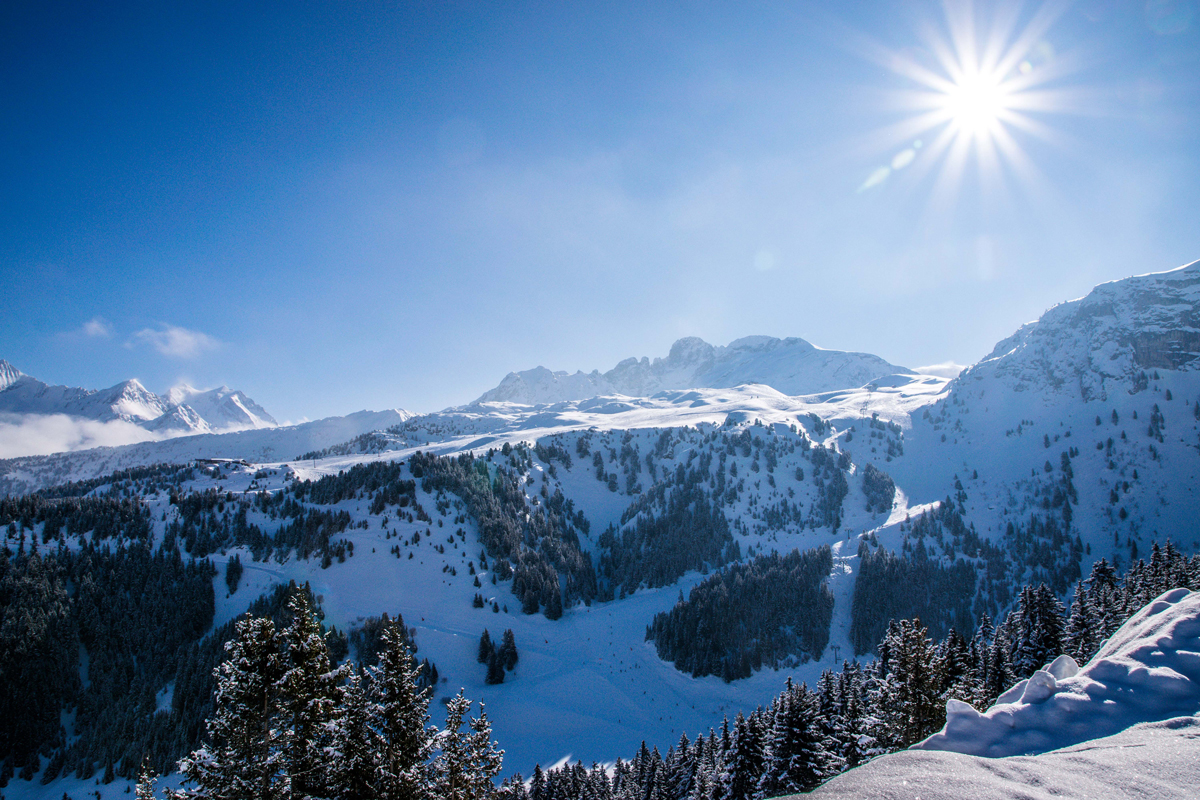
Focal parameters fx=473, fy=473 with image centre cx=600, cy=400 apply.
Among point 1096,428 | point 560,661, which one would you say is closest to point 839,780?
point 560,661

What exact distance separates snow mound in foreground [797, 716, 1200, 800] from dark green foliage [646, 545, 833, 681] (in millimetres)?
98618

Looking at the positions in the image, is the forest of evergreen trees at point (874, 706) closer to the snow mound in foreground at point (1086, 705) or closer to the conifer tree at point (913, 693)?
the conifer tree at point (913, 693)

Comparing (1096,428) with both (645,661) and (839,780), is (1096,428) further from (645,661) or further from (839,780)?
(839,780)

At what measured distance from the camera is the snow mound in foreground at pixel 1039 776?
738 centimetres

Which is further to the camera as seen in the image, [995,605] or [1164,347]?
[1164,347]

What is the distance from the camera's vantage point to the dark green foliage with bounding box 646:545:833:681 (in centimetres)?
9812

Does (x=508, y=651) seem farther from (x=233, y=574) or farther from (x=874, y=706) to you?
(x=874, y=706)

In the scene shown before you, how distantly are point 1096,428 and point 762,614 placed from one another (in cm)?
17118

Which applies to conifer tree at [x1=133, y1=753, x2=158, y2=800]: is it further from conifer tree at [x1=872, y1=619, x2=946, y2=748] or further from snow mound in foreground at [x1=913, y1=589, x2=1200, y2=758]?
conifer tree at [x1=872, y1=619, x2=946, y2=748]

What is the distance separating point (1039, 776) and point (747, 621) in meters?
112

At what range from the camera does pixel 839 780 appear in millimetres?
8570

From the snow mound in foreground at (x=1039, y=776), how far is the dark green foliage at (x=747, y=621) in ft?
324

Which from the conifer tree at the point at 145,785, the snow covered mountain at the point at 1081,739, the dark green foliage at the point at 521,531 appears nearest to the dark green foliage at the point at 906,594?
the dark green foliage at the point at 521,531

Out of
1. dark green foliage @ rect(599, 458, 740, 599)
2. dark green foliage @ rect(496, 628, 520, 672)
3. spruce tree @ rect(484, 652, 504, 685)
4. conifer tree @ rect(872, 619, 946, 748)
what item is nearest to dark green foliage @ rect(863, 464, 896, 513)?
dark green foliage @ rect(599, 458, 740, 599)
